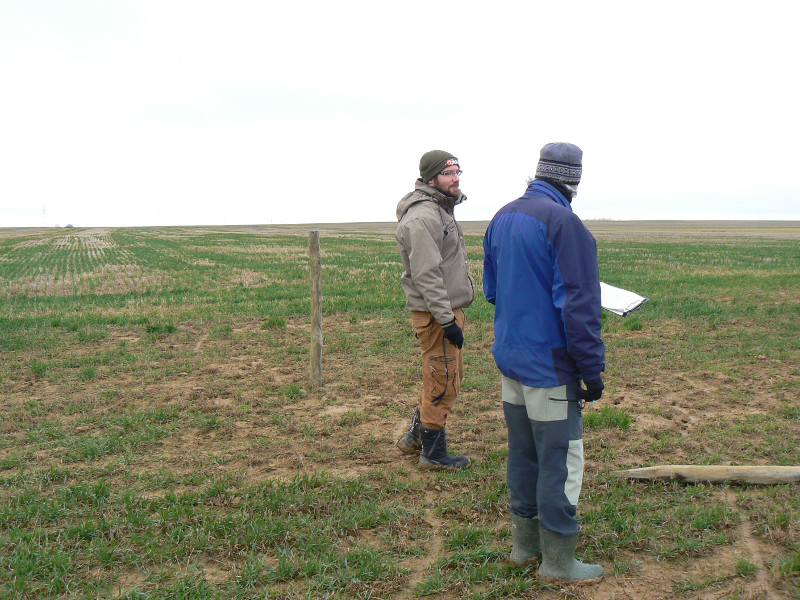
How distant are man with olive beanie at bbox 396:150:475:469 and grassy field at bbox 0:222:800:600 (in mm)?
459

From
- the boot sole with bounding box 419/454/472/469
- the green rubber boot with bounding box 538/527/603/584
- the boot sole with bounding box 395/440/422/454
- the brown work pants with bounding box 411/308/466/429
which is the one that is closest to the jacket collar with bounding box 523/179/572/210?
the brown work pants with bounding box 411/308/466/429

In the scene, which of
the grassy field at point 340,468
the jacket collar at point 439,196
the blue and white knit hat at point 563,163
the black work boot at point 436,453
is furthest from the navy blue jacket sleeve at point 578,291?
the black work boot at point 436,453

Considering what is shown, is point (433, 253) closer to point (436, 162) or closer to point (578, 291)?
point (436, 162)

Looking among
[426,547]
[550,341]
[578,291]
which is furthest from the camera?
[426,547]

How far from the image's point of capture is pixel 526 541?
3350mm

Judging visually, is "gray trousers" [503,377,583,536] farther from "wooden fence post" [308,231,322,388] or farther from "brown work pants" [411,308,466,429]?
"wooden fence post" [308,231,322,388]

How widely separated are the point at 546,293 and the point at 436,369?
1.67 m

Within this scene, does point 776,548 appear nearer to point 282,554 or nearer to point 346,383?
point 282,554

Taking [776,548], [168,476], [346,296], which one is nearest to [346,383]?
[168,476]

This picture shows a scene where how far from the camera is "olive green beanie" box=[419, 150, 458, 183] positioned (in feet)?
14.2

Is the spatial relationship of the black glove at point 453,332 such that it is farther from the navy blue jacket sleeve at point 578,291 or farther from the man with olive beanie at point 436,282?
the navy blue jacket sleeve at point 578,291

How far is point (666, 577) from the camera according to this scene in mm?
3193

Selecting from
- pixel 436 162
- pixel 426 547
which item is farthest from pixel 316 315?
pixel 426 547

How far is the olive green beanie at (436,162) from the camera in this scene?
170 inches
